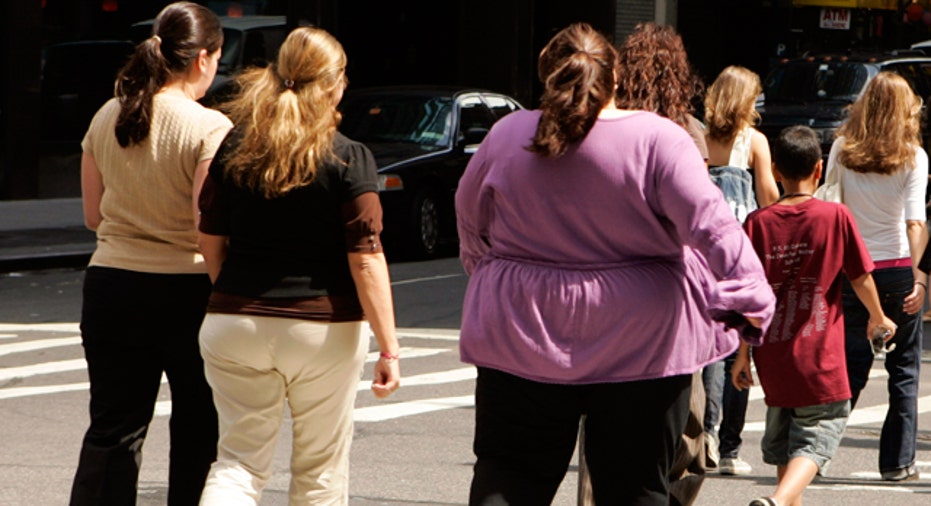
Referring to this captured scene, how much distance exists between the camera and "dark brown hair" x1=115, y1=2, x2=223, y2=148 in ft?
16.0

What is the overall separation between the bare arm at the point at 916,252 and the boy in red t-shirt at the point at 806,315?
1065 millimetres

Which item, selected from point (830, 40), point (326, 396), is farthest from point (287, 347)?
point (830, 40)

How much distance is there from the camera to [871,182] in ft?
22.5

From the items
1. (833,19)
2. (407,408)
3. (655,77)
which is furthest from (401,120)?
(833,19)

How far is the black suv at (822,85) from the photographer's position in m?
19.9

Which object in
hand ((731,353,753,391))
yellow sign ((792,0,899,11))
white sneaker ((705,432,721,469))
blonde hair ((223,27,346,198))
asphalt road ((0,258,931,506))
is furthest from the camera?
yellow sign ((792,0,899,11))

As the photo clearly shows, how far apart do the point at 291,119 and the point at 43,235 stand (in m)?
13.2

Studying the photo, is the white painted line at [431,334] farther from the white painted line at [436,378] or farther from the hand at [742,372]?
the hand at [742,372]

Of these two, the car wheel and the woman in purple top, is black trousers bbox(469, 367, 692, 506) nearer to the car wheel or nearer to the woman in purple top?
the woman in purple top

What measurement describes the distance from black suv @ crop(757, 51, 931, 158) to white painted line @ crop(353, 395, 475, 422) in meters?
11.5

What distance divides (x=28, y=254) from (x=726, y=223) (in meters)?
12.4

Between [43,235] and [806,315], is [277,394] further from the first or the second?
[43,235]

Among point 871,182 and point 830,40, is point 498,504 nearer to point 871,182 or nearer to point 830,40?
point 871,182

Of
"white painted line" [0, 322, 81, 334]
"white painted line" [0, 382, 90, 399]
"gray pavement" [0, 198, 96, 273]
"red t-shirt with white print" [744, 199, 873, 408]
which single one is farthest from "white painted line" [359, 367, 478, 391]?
"gray pavement" [0, 198, 96, 273]
